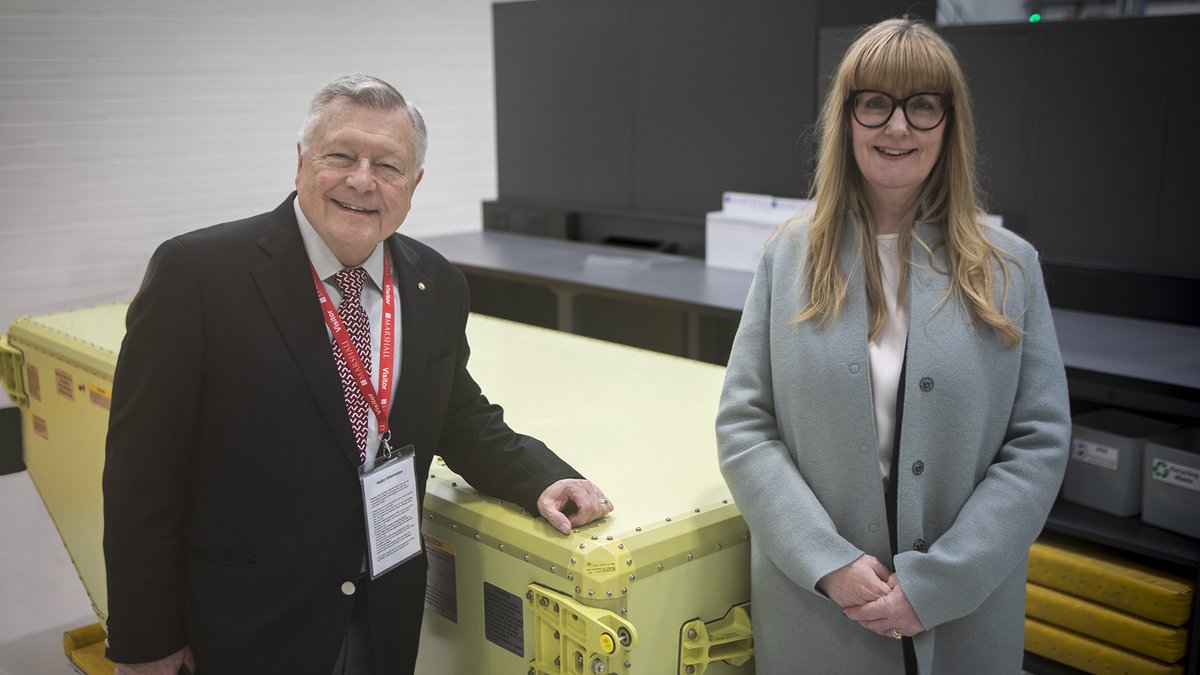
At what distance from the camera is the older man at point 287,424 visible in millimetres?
1527

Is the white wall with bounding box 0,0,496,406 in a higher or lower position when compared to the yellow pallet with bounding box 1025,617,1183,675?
higher

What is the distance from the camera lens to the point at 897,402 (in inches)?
64.2

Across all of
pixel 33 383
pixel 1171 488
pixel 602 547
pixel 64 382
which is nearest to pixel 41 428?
pixel 33 383

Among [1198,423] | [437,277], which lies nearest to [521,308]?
[1198,423]

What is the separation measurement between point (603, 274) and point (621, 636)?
2.92 m

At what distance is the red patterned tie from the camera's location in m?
1.64

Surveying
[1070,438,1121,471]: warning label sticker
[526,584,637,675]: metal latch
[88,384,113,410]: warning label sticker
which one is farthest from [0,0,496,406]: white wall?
[1070,438,1121,471]: warning label sticker

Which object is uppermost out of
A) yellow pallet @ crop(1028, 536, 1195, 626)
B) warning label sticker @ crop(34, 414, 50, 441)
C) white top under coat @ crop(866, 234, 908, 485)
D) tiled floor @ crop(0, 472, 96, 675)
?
white top under coat @ crop(866, 234, 908, 485)

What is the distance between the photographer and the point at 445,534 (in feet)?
6.47

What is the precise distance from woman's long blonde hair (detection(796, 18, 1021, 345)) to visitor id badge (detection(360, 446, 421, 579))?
656mm

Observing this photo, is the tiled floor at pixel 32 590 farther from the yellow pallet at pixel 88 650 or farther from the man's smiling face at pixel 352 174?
the man's smiling face at pixel 352 174

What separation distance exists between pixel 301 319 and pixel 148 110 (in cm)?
430

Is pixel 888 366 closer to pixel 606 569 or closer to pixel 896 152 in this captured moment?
pixel 896 152

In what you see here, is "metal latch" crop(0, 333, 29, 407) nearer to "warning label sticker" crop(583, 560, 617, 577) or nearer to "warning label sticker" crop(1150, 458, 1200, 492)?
"warning label sticker" crop(583, 560, 617, 577)
